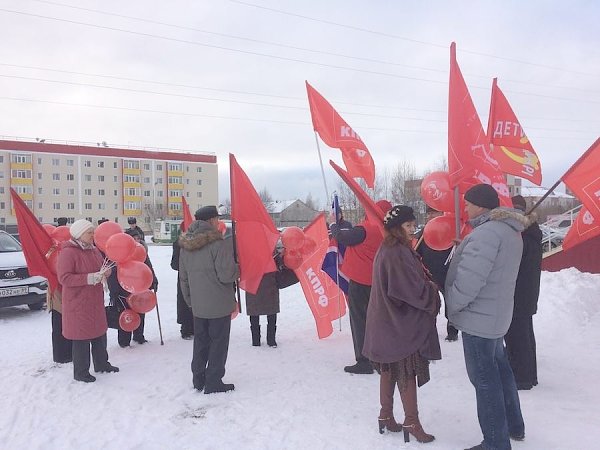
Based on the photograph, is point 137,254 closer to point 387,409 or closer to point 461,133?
point 387,409

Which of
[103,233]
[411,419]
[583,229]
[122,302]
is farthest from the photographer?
[122,302]

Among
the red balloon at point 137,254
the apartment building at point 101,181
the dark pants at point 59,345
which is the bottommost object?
the dark pants at point 59,345

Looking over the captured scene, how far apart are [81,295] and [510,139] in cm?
542

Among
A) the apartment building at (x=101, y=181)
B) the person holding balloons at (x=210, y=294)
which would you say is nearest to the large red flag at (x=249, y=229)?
the person holding balloons at (x=210, y=294)

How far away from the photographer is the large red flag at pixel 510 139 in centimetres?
571

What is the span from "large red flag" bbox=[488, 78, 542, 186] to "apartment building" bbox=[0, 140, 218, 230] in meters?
67.2

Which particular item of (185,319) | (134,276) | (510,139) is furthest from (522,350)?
(185,319)

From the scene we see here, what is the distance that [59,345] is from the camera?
615cm

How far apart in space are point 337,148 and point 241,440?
12.9ft

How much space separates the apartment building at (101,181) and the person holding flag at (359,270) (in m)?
66.9

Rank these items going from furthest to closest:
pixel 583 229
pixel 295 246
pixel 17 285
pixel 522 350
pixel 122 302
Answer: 1. pixel 17 285
2. pixel 122 302
3. pixel 295 246
4. pixel 583 229
5. pixel 522 350

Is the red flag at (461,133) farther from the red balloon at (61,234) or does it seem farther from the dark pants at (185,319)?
the red balloon at (61,234)

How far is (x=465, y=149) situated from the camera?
4.55 m

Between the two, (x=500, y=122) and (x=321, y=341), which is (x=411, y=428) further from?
(x=500, y=122)
